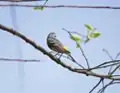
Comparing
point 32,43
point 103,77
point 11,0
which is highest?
point 11,0

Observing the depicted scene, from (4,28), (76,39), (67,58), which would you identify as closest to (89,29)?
(76,39)

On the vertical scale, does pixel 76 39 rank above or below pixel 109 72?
above

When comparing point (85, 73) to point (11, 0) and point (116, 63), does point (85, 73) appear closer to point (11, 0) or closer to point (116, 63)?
point (116, 63)

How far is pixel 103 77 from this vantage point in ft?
2.25

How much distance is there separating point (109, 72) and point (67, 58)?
121mm

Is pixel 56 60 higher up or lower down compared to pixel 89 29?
lower down

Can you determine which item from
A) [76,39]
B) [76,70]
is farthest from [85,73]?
[76,39]

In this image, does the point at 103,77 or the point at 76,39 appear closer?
the point at 103,77

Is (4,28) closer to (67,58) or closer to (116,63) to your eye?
(67,58)

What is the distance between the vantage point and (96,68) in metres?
0.70

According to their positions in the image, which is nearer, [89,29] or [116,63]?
[116,63]

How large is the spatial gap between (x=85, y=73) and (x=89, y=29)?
193 mm

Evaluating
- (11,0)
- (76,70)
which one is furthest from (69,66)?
(11,0)

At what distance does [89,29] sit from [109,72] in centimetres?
19
